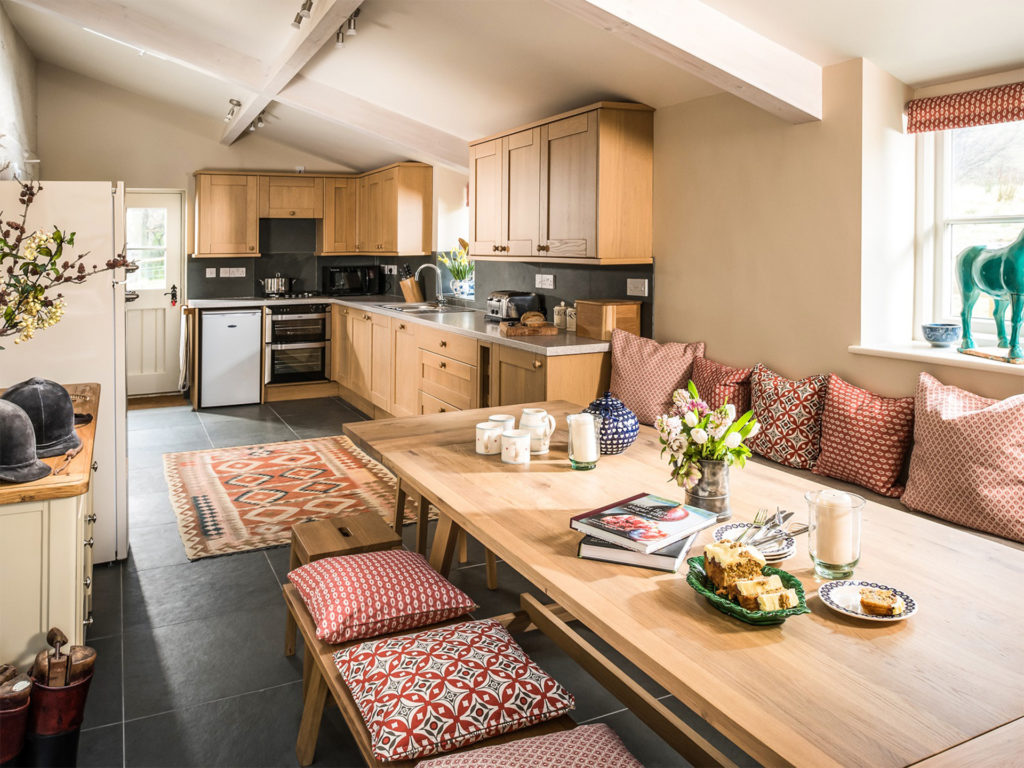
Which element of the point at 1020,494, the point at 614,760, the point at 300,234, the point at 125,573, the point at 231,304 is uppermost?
the point at 300,234

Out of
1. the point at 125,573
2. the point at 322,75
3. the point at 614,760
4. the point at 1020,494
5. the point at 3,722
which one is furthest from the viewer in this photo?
the point at 322,75

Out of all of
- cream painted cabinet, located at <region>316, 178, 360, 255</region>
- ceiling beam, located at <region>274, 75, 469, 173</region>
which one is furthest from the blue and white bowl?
cream painted cabinet, located at <region>316, 178, 360, 255</region>

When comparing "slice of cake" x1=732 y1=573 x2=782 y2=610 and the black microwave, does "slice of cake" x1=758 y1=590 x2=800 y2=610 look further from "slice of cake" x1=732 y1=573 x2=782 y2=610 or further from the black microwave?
the black microwave

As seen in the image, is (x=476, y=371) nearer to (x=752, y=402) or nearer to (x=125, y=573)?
(x=752, y=402)

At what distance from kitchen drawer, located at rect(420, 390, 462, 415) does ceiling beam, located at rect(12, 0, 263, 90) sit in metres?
2.48

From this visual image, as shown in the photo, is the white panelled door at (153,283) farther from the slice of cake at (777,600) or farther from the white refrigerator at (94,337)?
the slice of cake at (777,600)

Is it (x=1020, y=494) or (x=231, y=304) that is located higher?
(x=231, y=304)

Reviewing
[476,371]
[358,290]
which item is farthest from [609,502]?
[358,290]

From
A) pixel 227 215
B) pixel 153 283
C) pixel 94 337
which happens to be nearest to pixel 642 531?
pixel 94 337

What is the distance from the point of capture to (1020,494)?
254 cm

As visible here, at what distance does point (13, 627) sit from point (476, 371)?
3288 mm

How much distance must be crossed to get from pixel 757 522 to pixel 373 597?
0.98 meters

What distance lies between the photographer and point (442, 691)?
5.49ft

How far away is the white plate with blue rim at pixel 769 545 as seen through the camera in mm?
1712
